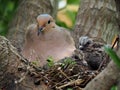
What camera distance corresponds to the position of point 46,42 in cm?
576

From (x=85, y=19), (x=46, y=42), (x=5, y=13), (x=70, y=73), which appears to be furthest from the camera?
(x=5, y=13)

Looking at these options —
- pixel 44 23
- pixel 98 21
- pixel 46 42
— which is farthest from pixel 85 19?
pixel 46 42

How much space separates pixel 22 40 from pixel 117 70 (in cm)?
396

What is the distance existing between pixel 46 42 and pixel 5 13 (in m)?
1.83

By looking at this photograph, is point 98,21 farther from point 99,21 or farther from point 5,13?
point 5,13

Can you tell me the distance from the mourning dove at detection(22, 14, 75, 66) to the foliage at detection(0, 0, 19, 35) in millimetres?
1376

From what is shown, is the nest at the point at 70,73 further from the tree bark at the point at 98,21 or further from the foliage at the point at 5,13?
the foliage at the point at 5,13

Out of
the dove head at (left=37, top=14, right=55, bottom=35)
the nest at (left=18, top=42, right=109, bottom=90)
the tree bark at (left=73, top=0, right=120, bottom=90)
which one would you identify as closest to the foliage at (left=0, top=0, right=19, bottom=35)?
the tree bark at (left=73, top=0, right=120, bottom=90)

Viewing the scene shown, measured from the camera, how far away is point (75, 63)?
16.1 ft

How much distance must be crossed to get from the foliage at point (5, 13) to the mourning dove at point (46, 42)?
4.51ft

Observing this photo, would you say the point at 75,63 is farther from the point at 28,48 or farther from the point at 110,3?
the point at 110,3

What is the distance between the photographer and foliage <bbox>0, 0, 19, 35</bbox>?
7.24 metres

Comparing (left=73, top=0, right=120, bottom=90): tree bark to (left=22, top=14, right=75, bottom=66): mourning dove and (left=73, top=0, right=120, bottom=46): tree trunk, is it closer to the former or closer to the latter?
(left=73, top=0, right=120, bottom=46): tree trunk

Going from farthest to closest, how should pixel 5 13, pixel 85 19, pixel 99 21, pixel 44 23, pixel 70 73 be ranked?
pixel 5 13, pixel 85 19, pixel 99 21, pixel 44 23, pixel 70 73
